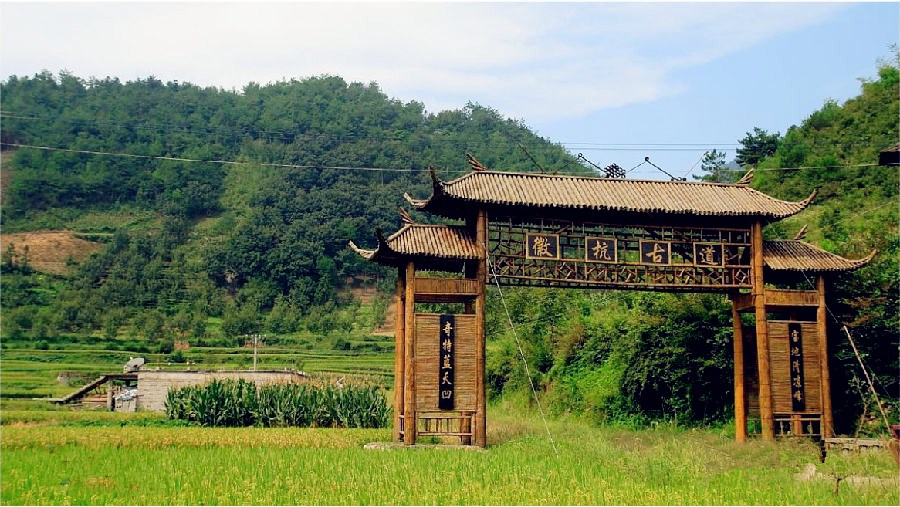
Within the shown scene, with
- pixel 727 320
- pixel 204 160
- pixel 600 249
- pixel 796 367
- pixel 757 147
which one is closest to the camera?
pixel 600 249

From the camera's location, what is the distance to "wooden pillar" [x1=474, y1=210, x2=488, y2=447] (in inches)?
514

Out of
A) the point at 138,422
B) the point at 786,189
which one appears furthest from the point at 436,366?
the point at 786,189

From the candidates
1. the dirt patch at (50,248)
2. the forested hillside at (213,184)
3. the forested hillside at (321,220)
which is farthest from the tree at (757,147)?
the dirt patch at (50,248)

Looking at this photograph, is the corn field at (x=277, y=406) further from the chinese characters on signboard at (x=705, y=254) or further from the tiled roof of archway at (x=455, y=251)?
the chinese characters on signboard at (x=705, y=254)

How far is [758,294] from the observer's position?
46.8 feet

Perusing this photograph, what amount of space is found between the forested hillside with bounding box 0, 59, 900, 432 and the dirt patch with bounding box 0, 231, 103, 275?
2.32 feet

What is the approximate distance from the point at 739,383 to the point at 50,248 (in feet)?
136

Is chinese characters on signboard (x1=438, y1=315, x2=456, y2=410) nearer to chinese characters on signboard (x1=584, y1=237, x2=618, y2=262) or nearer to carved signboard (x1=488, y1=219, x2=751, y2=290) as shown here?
carved signboard (x1=488, y1=219, x2=751, y2=290)

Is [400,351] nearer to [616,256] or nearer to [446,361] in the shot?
[446,361]

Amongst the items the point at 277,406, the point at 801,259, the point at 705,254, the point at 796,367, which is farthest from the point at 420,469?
the point at 277,406

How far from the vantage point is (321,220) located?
161ft

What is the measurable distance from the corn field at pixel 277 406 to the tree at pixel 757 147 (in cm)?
1980

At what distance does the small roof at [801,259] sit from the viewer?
14188mm

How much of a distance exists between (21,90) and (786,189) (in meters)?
52.7
